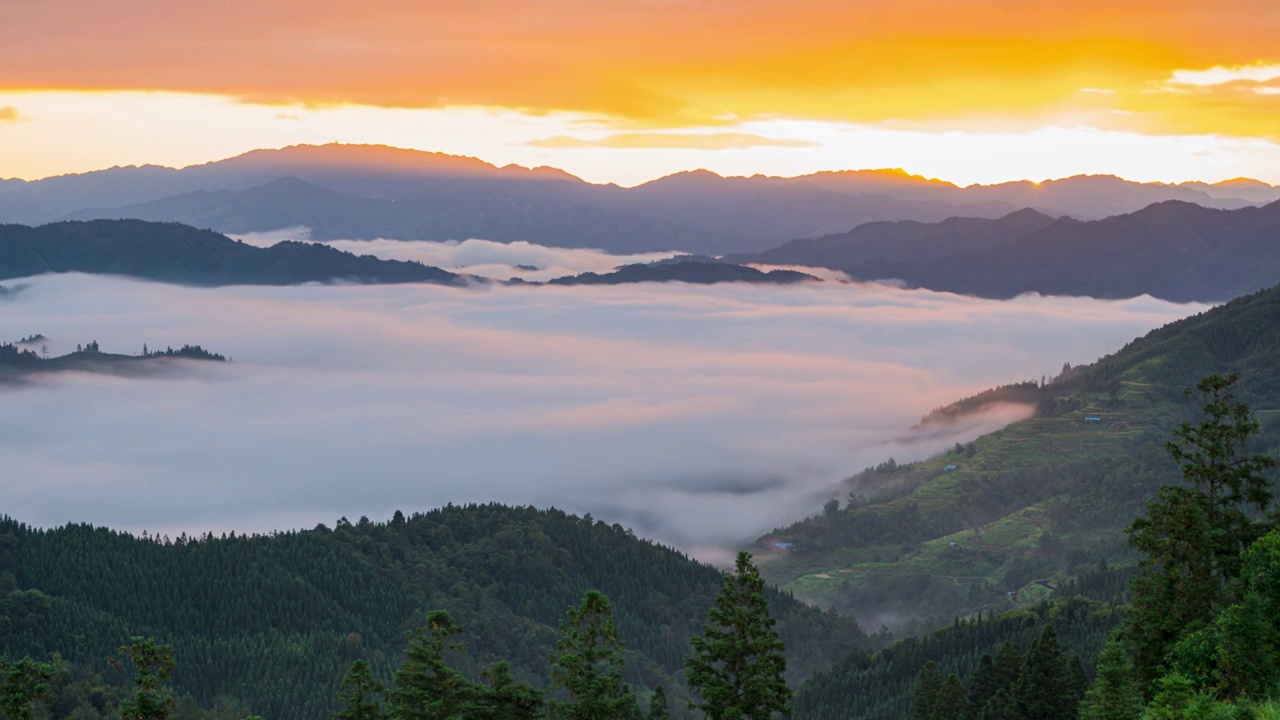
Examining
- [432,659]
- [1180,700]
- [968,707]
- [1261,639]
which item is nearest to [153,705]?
[432,659]

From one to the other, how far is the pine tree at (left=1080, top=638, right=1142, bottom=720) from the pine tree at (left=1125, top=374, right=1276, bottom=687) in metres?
4.67

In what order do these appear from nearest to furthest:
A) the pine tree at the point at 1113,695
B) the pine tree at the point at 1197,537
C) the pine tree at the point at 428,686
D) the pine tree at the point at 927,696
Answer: the pine tree at the point at 1113,695 → the pine tree at the point at 428,686 → the pine tree at the point at 1197,537 → the pine tree at the point at 927,696

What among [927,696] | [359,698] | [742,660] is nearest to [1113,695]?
[742,660]

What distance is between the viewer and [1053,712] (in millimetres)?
100250

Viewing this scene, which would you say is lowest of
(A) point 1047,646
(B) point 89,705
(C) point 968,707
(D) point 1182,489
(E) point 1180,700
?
(B) point 89,705

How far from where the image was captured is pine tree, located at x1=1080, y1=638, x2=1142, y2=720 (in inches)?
2756

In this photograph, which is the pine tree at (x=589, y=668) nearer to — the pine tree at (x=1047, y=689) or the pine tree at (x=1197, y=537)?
the pine tree at (x=1197, y=537)

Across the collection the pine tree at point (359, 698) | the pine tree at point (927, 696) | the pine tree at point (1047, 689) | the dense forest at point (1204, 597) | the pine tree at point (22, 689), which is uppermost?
the dense forest at point (1204, 597)

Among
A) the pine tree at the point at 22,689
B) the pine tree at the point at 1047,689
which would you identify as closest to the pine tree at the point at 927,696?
the pine tree at the point at 1047,689

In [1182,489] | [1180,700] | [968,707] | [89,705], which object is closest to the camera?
[1180,700]

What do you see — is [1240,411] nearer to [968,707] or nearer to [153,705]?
[968,707]

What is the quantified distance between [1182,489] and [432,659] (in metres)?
44.3

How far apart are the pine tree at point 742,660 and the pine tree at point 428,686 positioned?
12931mm

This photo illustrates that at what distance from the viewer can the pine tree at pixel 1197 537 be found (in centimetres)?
7656
